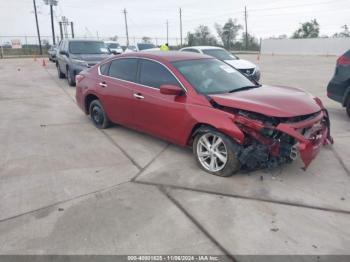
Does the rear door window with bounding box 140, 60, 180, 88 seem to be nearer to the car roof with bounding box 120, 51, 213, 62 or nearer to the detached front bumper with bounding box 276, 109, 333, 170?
the car roof with bounding box 120, 51, 213, 62

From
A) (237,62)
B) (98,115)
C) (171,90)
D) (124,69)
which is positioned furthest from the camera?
(237,62)

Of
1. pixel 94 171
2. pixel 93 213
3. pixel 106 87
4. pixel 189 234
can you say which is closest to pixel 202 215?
pixel 189 234

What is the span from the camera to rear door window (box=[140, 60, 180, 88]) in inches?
189

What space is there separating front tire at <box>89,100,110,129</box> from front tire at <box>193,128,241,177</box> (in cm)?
252

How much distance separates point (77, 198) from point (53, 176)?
796 millimetres

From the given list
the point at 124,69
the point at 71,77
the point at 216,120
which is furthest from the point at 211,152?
the point at 71,77

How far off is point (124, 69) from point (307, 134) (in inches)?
130

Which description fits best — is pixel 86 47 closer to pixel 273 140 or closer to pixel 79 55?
pixel 79 55

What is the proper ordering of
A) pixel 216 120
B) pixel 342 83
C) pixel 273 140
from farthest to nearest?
pixel 342 83 → pixel 216 120 → pixel 273 140

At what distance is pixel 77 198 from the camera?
3750 millimetres

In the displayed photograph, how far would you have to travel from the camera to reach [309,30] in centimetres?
6969

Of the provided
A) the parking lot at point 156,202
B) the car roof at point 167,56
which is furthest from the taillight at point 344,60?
the car roof at point 167,56

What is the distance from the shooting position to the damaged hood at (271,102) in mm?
3867

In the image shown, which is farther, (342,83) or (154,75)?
(342,83)
